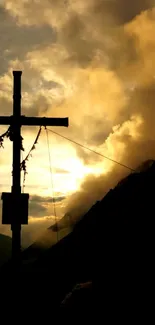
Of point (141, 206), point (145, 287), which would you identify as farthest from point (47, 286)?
point (145, 287)

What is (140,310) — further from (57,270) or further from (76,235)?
(76,235)

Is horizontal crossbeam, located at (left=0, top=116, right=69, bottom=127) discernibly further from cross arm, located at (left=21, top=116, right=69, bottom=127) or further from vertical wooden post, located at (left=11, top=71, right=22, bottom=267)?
vertical wooden post, located at (left=11, top=71, right=22, bottom=267)

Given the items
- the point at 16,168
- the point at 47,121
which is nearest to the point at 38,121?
the point at 47,121

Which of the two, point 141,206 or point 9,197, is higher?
point 141,206

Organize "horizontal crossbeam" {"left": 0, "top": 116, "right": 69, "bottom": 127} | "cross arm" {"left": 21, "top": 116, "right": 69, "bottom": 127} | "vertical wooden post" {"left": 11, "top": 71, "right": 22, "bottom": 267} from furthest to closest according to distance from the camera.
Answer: "cross arm" {"left": 21, "top": 116, "right": 69, "bottom": 127}, "horizontal crossbeam" {"left": 0, "top": 116, "right": 69, "bottom": 127}, "vertical wooden post" {"left": 11, "top": 71, "right": 22, "bottom": 267}

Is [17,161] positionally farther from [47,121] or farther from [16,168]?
[47,121]

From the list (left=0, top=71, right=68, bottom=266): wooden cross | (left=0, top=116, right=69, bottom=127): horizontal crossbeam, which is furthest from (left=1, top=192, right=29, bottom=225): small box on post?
(left=0, top=116, right=69, bottom=127): horizontal crossbeam

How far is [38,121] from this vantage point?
11.8 meters

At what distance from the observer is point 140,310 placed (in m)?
19.2

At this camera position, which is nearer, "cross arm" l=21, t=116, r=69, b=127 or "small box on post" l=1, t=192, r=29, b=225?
"small box on post" l=1, t=192, r=29, b=225

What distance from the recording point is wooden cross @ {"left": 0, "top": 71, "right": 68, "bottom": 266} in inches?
413

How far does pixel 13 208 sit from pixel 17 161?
1.26 metres

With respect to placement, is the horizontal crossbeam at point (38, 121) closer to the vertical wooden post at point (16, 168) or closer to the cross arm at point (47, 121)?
the cross arm at point (47, 121)

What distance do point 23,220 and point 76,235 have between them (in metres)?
80.3
